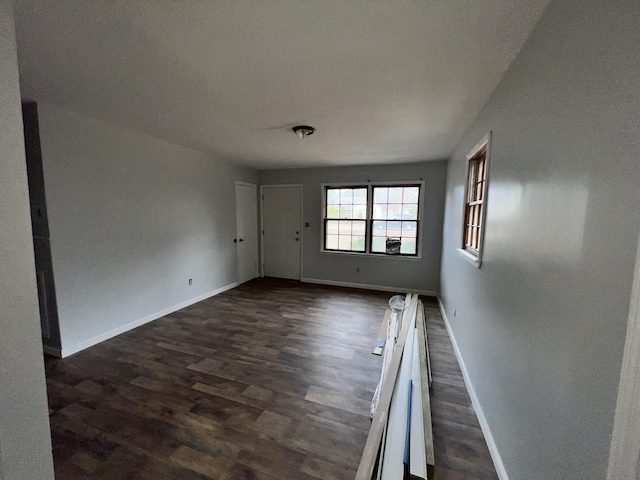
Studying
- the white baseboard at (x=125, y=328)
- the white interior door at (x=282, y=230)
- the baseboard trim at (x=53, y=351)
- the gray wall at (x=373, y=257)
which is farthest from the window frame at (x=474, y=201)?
the baseboard trim at (x=53, y=351)

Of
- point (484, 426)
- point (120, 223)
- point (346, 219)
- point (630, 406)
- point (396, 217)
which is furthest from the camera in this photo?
point (346, 219)

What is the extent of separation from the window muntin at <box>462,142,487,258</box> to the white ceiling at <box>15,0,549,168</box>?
43cm

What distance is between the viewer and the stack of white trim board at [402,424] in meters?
1.39

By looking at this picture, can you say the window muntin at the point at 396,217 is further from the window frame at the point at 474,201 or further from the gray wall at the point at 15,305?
the gray wall at the point at 15,305

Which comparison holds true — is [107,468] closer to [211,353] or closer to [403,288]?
[211,353]

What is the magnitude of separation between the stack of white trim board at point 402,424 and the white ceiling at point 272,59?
2177 millimetres

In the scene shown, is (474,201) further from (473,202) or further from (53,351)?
(53,351)

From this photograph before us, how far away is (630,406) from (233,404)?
7.04 ft

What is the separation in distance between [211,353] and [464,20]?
3262 mm

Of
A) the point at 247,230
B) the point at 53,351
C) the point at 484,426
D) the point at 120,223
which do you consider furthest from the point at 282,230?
the point at 484,426

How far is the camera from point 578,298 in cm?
90

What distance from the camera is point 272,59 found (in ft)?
5.29

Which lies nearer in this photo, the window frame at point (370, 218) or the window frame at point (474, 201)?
the window frame at point (474, 201)

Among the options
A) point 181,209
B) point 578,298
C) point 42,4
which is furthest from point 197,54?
point 181,209
